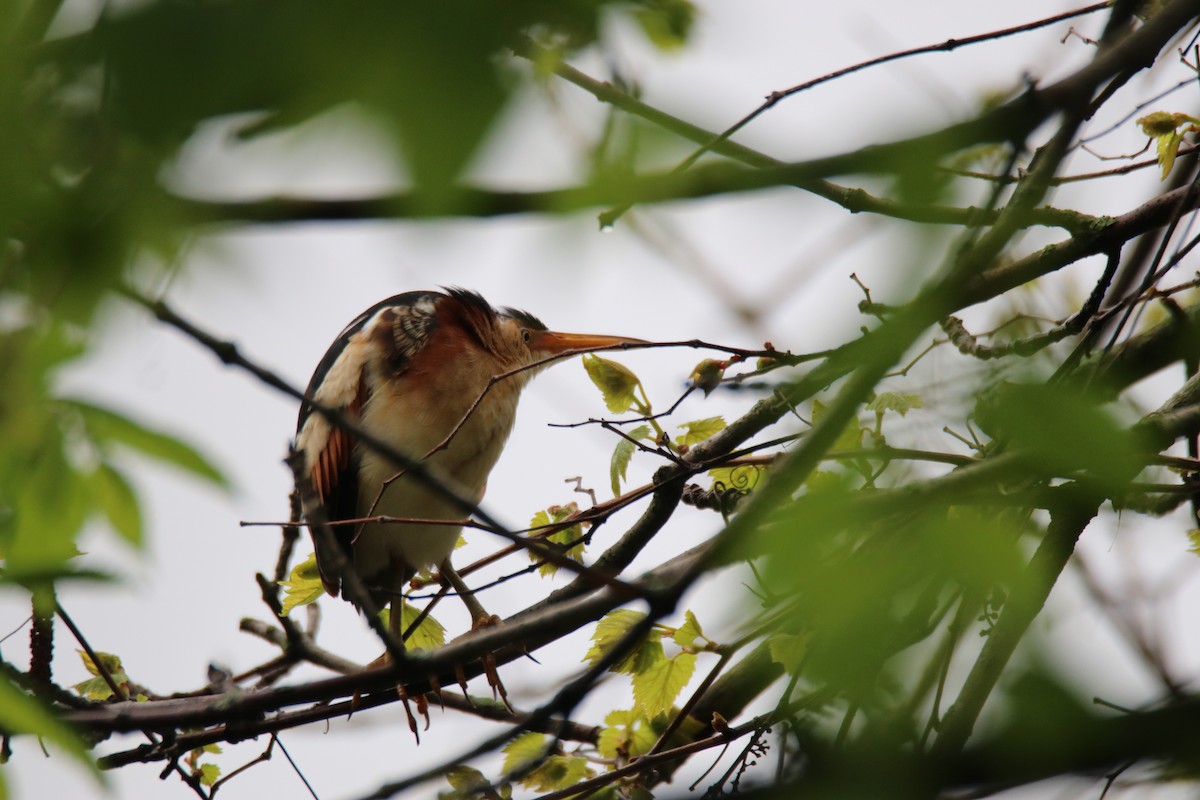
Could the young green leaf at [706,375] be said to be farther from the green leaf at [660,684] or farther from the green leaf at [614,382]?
the green leaf at [660,684]

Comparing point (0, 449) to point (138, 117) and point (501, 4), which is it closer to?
point (138, 117)

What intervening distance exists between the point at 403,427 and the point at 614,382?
1677 millimetres

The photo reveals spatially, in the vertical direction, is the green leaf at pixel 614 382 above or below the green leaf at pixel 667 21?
above

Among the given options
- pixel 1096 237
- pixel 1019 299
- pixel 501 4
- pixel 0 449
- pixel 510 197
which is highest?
pixel 1019 299

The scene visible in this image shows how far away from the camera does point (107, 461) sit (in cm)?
167

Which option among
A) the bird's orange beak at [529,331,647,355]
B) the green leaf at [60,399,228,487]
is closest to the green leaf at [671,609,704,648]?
the green leaf at [60,399,228,487]

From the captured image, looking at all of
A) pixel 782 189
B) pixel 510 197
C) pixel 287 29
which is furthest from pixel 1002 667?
pixel 287 29

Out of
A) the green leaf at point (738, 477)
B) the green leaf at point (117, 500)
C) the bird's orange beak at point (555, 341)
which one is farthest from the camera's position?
the bird's orange beak at point (555, 341)

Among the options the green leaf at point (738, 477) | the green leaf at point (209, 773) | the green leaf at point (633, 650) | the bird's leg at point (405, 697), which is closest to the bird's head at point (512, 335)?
the bird's leg at point (405, 697)

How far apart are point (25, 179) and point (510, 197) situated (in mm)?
491

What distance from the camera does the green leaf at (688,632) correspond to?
311 cm

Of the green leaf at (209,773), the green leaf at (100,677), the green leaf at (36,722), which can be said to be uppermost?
the green leaf at (100,677)

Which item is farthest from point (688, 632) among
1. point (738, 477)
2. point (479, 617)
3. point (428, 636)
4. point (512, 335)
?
point (512, 335)

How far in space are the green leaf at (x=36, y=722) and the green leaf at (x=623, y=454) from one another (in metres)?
1.96
